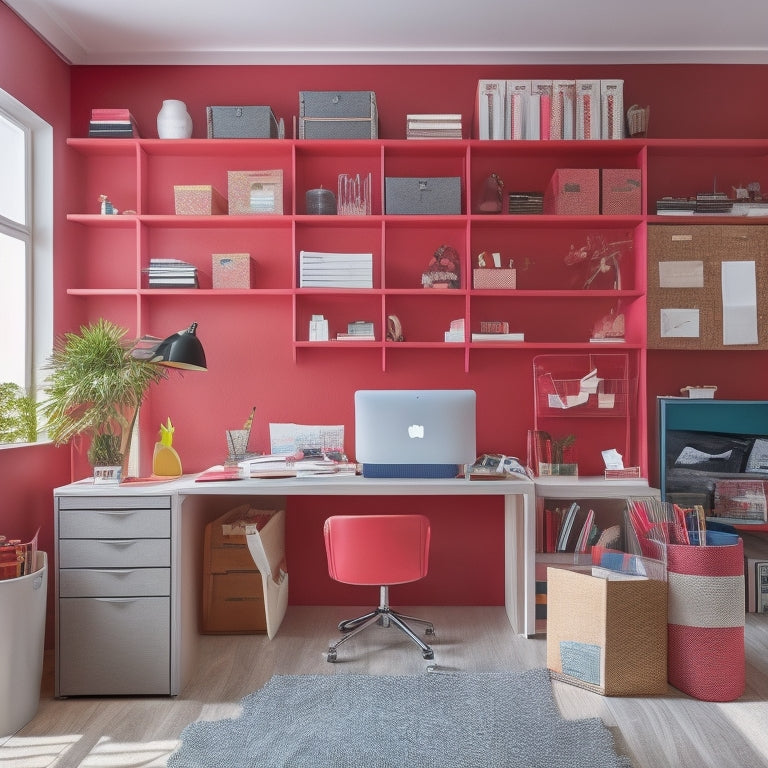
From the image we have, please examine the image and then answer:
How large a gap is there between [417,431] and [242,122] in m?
1.89

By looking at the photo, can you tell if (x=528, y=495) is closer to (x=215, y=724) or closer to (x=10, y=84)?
(x=215, y=724)

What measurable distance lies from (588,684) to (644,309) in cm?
189

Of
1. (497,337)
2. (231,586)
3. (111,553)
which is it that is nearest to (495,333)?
(497,337)

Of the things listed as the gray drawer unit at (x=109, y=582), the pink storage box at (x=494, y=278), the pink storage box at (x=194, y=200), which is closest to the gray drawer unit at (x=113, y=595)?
the gray drawer unit at (x=109, y=582)

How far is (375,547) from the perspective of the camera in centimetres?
300

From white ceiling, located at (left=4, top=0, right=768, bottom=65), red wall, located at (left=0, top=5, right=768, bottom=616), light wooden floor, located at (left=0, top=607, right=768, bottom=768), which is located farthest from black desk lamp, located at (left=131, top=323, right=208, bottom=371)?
white ceiling, located at (left=4, top=0, right=768, bottom=65)

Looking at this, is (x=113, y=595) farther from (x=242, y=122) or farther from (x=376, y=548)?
(x=242, y=122)

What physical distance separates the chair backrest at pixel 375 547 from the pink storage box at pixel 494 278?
1372 mm

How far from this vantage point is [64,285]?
12.2ft

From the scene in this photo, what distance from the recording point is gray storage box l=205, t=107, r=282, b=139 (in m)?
3.70

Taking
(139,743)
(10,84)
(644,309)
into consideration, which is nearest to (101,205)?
(10,84)

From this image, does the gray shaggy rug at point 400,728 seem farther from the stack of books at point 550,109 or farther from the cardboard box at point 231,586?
the stack of books at point 550,109

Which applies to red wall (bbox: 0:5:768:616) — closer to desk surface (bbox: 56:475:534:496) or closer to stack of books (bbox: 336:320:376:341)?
stack of books (bbox: 336:320:376:341)

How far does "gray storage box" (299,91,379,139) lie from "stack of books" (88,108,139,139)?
0.92m
